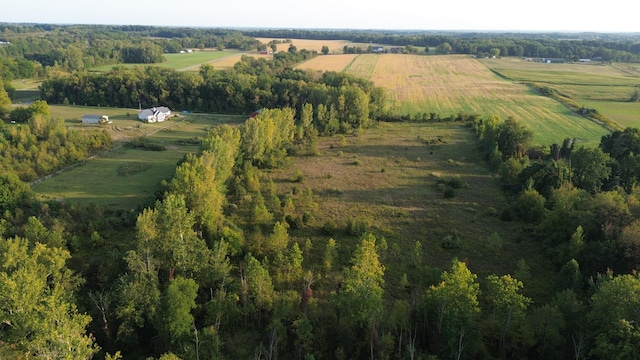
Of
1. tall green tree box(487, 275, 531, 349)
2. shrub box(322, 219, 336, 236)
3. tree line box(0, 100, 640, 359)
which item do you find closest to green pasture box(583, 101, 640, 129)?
tree line box(0, 100, 640, 359)

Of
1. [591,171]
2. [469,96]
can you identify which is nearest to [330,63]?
[469,96]

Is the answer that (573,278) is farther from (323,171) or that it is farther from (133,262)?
(323,171)

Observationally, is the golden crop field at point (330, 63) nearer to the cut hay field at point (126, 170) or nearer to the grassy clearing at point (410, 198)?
the cut hay field at point (126, 170)

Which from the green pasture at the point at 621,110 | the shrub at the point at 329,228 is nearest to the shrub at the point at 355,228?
the shrub at the point at 329,228

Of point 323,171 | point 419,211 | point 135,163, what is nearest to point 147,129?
point 135,163

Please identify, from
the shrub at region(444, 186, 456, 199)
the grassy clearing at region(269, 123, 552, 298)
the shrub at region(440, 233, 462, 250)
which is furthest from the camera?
the shrub at region(444, 186, 456, 199)

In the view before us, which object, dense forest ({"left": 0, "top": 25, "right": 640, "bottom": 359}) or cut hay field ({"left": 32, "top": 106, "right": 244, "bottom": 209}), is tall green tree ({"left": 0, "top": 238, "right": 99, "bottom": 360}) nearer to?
dense forest ({"left": 0, "top": 25, "right": 640, "bottom": 359})
